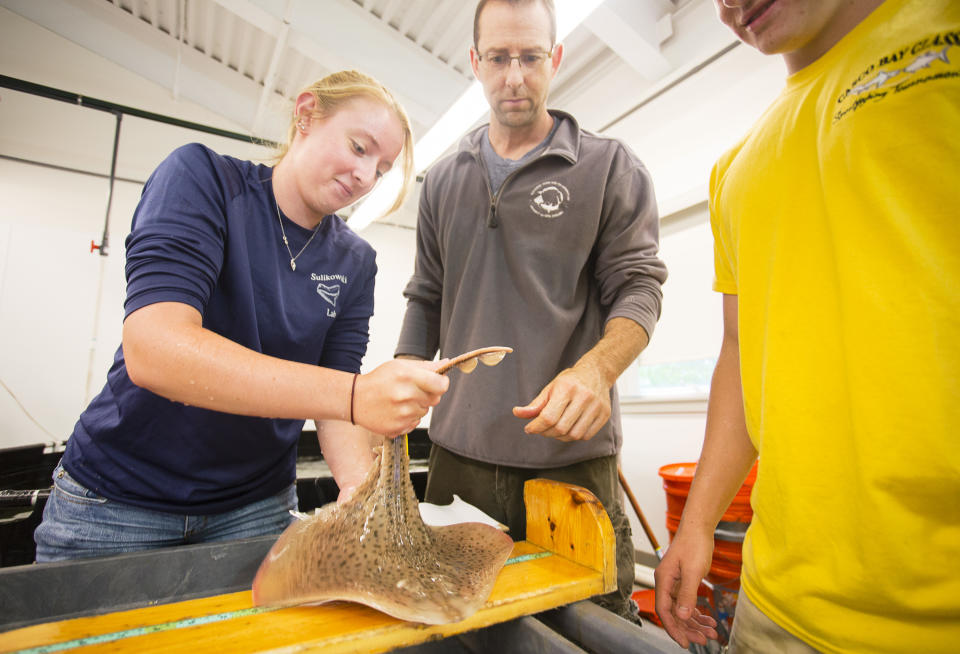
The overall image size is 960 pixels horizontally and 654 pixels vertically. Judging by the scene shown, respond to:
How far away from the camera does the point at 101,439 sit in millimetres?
1124

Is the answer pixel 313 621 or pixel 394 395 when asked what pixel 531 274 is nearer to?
pixel 394 395

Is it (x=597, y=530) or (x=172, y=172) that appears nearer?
(x=597, y=530)

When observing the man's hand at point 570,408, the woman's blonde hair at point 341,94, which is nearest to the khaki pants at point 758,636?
the man's hand at point 570,408

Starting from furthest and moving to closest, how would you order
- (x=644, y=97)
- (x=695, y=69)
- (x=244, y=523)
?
(x=644, y=97), (x=695, y=69), (x=244, y=523)

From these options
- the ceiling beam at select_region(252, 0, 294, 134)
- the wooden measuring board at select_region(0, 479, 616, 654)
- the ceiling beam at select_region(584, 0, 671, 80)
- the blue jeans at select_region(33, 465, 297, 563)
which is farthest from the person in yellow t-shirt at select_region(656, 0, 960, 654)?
the ceiling beam at select_region(252, 0, 294, 134)

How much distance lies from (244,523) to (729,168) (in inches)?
62.1

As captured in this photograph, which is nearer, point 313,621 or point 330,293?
point 313,621

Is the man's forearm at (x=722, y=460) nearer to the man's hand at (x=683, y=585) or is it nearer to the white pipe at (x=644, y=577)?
the man's hand at (x=683, y=585)

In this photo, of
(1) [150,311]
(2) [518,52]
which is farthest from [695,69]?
(1) [150,311]

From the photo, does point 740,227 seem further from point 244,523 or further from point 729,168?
point 244,523

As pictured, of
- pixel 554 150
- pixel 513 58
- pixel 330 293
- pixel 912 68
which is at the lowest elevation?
pixel 330 293

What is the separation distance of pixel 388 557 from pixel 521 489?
1.83 ft

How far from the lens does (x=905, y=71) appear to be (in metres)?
0.58

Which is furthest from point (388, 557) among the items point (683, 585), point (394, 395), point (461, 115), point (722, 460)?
point (461, 115)
